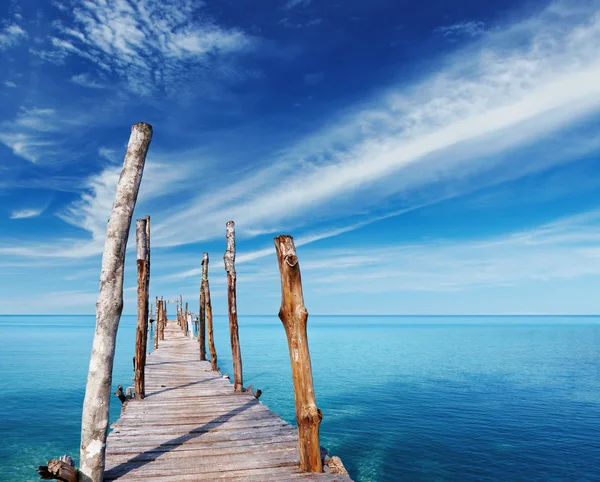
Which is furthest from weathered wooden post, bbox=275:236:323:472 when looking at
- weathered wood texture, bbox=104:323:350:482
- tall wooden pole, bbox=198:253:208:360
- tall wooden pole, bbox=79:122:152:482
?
tall wooden pole, bbox=198:253:208:360

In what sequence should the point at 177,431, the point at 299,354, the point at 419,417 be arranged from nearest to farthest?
the point at 299,354 → the point at 177,431 → the point at 419,417

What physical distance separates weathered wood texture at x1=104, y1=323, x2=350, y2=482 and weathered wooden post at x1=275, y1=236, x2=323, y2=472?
1.03 feet

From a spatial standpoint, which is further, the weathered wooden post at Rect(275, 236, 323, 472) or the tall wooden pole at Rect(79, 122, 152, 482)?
the weathered wooden post at Rect(275, 236, 323, 472)

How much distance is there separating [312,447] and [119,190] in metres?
4.28

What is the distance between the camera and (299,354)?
5.82m

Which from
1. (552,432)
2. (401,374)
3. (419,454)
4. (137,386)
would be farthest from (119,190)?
(401,374)

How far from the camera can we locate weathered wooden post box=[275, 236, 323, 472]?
5723 millimetres

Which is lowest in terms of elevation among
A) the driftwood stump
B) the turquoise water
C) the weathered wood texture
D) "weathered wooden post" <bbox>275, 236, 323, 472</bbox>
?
the turquoise water

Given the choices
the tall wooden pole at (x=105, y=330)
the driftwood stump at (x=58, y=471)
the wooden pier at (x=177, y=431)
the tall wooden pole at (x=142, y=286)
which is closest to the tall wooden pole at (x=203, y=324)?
the tall wooden pole at (x=142, y=286)

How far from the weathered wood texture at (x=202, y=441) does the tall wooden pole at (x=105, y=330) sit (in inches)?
24.4

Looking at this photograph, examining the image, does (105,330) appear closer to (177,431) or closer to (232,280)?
(177,431)

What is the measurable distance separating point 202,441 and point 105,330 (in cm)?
291

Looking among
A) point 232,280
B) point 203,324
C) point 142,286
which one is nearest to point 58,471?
point 142,286

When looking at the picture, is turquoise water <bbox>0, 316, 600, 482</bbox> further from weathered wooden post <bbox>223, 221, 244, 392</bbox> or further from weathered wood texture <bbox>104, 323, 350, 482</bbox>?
weathered wood texture <bbox>104, 323, 350, 482</bbox>
